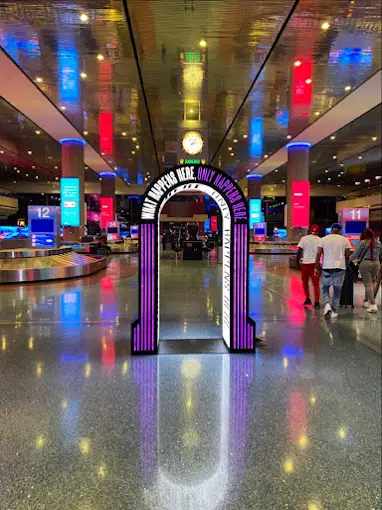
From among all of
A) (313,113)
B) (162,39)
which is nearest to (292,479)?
(162,39)

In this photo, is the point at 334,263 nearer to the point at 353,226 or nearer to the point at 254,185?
the point at 353,226

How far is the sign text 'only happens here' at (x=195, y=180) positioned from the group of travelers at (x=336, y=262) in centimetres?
279

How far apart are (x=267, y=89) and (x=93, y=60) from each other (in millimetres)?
6543

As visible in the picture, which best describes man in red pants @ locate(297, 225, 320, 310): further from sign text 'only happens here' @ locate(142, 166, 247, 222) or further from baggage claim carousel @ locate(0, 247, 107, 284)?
baggage claim carousel @ locate(0, 247, 107, 284)

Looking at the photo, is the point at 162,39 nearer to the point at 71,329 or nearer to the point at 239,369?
the point at 71,329

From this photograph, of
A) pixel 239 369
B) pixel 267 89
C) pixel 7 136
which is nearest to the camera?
pixel 239 369

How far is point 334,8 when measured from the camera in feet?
30.1

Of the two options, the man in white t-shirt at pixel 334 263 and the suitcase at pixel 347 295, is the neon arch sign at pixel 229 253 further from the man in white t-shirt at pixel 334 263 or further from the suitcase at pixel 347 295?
the suitcase at pixel 347 295

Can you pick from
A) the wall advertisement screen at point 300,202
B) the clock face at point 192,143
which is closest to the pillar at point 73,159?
the clock face at point 192,143

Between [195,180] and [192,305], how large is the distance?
3871mm

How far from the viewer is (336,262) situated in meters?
7.09

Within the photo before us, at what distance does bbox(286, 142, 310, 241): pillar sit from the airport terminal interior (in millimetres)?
3981

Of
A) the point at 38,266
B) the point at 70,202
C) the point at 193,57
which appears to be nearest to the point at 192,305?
the point at 38,266

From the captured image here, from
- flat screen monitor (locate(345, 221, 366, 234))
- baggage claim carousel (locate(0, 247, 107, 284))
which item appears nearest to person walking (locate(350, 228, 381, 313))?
flat screen monitor (locate(345, 221, 366, 234))
